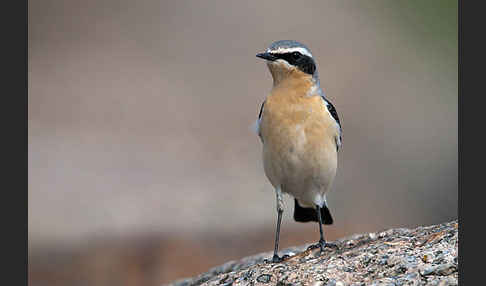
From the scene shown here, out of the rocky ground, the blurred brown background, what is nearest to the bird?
the rocky ground

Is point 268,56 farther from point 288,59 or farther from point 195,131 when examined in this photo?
point 195,131

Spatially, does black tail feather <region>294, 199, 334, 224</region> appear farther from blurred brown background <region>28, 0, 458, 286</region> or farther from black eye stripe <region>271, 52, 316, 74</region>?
blurred brown background <region>28, 0, 458, 286</region>

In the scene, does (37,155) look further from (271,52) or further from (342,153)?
(271,52)

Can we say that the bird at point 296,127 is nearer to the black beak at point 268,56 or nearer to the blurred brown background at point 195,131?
the black beak at point 268,56

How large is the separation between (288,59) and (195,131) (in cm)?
1262

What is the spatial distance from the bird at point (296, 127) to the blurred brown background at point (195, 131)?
6897mm

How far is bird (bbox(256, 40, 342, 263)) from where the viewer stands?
8.95 m

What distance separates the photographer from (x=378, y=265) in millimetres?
7344

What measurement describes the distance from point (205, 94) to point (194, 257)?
8882mm

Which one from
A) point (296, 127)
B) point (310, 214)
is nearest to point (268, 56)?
point (296, 127)

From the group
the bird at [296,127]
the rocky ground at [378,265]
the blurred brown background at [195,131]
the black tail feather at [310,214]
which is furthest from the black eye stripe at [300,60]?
the blurred brown background at [195,131]

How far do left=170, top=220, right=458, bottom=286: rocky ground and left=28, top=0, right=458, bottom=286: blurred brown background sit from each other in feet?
25.4

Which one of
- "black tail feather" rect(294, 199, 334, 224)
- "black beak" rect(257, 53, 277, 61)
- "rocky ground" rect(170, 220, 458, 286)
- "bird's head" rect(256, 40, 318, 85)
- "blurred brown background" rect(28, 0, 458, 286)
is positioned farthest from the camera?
"blurred brown background" rect(28, 0, 458, 286)

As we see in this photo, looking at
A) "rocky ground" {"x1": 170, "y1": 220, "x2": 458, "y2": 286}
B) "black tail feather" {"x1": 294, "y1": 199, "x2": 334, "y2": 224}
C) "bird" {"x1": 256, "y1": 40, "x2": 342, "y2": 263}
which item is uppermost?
"bird" {"x1": 256, "y1": 40, "x2": 342, "y2": 263}
